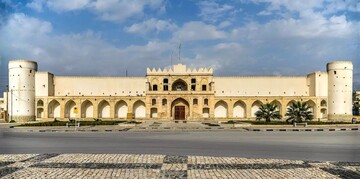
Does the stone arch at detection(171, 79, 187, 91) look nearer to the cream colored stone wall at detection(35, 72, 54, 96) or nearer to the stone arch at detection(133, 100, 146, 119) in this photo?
the stone arch at detection(133, 100, 146, 119)

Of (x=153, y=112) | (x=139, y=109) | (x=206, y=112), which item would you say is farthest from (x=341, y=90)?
(x=139, y=109)

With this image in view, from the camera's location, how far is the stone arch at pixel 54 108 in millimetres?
63291

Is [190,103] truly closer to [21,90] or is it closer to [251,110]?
[251,110]

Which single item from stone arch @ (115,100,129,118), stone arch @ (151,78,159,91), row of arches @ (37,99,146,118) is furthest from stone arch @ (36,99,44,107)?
stone arch @ (151,78,159,91)

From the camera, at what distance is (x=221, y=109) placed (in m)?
63.8

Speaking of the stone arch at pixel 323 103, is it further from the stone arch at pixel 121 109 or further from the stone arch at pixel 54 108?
the stone arch at pixel 54 108

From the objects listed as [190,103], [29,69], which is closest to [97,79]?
[29,69]

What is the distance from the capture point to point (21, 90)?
60094 millimetres

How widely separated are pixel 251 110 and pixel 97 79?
29.7 m

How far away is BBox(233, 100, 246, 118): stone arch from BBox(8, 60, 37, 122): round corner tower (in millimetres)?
36505

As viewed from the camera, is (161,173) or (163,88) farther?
(163,88)

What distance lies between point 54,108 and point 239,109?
113ft

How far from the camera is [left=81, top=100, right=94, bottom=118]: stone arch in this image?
209 ft

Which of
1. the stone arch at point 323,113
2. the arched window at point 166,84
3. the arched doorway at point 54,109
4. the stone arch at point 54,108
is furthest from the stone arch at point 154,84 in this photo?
the stone arch at point 323,113
